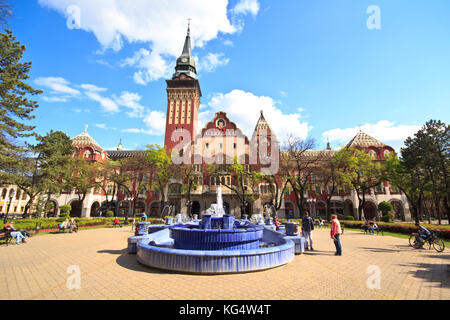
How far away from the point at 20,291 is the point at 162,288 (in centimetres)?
351

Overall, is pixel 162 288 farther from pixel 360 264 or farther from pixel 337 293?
pixel 360 264

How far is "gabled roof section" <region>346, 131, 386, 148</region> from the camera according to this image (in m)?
41.3

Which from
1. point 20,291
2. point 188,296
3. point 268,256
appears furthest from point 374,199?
point 20,291

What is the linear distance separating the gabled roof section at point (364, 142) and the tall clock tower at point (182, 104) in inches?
1380

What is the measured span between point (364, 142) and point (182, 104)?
133 feet

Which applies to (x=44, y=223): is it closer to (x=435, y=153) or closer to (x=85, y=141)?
(x=85, y=141)

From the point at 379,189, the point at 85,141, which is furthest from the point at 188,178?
the point at 379,189

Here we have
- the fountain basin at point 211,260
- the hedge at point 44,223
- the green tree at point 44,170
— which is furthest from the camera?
the green tree at point 44,170

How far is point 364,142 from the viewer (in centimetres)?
4209

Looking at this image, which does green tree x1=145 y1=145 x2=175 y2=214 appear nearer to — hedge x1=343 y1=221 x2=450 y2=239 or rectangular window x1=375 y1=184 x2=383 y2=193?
hedge x1=343 y1=221 x2=450 y2=239

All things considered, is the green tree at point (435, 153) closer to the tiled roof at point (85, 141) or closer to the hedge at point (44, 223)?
the hedge at point (44, 223)

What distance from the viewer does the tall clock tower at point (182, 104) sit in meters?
42.7

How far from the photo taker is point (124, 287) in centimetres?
516

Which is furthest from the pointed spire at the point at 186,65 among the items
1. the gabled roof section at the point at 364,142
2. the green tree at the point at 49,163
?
the gabled roof section at the point at 364,142
